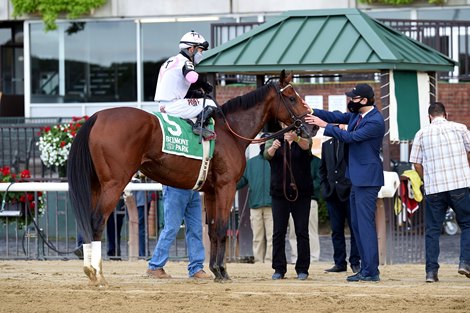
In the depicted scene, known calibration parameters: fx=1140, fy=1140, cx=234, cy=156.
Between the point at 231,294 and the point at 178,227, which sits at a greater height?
the point at 178,227

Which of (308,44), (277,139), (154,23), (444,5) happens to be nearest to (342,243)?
(277,139)

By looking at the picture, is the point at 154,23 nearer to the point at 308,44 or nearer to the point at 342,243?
the point at 308,44

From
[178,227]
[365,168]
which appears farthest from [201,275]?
[365,168]

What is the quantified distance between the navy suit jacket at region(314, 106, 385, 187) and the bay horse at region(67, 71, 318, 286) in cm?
61

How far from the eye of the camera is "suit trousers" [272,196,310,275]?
12.6 meters

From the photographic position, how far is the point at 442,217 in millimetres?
12422

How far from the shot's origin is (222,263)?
39.4 feet

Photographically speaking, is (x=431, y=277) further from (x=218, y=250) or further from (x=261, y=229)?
(x=261, y=229)

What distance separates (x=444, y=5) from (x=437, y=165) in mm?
13213

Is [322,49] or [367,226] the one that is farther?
[322,49]

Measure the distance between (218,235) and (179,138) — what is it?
118cm

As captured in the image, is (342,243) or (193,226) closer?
(193,226)

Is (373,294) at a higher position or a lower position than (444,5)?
lower

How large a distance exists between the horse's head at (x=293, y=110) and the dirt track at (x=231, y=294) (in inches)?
65.1
